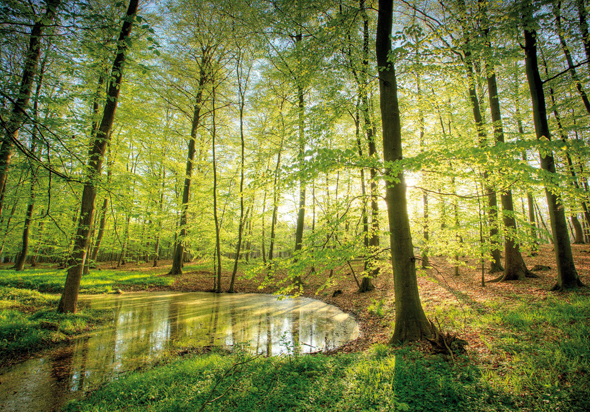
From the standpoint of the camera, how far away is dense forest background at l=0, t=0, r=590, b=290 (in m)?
4.02

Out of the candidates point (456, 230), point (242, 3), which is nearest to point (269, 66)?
point (242, 3)

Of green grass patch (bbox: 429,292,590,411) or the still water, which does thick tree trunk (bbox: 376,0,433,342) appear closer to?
green grass patch (bbox: 429,292,590,411)

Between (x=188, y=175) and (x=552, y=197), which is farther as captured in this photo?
(x=188, y=175)

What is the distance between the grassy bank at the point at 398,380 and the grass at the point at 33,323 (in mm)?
3437

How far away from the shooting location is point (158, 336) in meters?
6.48

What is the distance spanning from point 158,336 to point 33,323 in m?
3.15

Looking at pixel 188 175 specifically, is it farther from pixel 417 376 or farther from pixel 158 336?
pixel 417 376

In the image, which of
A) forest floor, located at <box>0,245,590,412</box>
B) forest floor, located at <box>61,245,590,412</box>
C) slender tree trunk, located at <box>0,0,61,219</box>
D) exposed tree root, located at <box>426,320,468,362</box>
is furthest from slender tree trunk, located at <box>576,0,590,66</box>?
slender tree trunk, located at <box>0,0,61,219</box>

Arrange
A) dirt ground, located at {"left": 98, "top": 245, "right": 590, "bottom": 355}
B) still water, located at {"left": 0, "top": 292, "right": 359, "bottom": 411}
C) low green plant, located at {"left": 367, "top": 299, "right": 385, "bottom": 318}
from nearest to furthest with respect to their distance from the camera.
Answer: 1. still water, located at {"left": 0, "top": 292, "right": 359, "bottom": 411}
2. dirt ground, located at {"left": 98, "top": 245, "right": 590, "bottom": 355}
3. low green plant, located at {"left": 367, "top": 299, "right": 385, "bottom": 318}

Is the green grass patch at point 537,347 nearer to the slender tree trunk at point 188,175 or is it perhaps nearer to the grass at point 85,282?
the slender tree trunk at point 188,175

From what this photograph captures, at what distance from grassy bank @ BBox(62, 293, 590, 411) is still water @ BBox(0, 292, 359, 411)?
37.5 inches

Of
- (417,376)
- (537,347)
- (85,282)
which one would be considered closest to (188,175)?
(85,282)

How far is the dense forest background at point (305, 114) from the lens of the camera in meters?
4.02

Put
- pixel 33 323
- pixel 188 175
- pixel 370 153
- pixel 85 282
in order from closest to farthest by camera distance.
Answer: pixel 33 323
pixel 370 153
pixel 85 282
pixel 188 175
